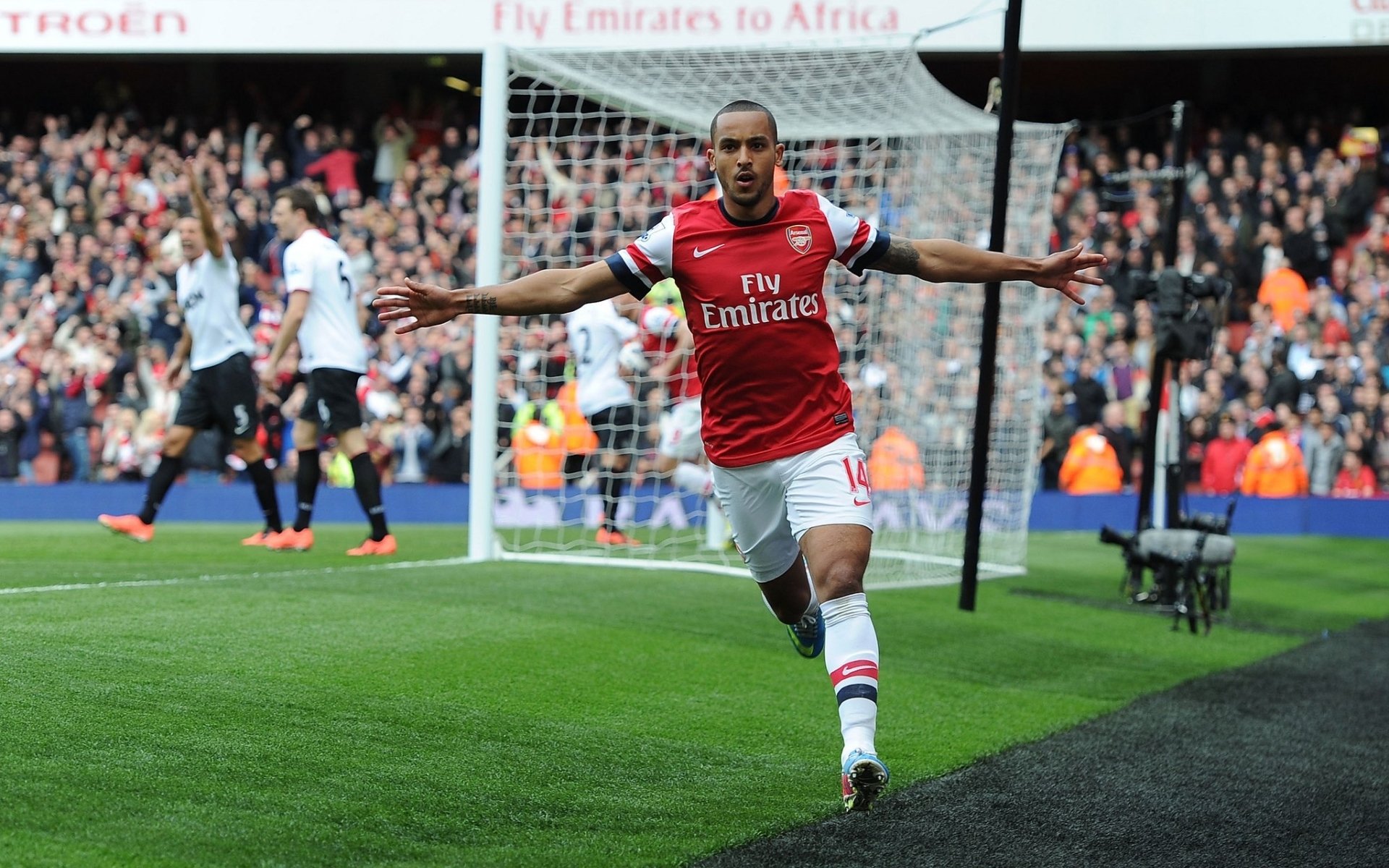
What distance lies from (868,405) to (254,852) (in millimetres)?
8913

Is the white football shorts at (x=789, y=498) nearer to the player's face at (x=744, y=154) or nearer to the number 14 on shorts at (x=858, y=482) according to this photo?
the number 14 on shorts at (x=858, y=482)

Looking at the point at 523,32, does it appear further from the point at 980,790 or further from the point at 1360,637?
the point at 980,790

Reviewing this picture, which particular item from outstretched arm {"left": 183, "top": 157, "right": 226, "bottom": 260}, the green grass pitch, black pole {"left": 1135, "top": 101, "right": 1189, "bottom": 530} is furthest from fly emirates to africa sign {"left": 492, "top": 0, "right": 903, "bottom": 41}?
the green grass pitch

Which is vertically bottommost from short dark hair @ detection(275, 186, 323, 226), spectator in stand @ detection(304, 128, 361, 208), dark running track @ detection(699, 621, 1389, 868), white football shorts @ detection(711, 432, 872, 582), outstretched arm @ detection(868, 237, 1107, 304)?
dark running track @ detection(699, 621, 1389, 868)

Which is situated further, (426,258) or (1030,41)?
(1030,41)

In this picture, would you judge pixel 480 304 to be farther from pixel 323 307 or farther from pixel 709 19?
pixel 709 19

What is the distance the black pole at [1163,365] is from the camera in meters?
11.7

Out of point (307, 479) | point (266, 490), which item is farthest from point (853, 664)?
point (266, 490)

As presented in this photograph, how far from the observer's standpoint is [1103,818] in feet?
15.9

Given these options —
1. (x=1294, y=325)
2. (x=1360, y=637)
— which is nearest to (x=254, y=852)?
(x=1360, y=637)

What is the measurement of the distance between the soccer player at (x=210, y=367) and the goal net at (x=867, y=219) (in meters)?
1.96

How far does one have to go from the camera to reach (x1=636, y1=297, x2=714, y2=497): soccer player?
11.8 metres

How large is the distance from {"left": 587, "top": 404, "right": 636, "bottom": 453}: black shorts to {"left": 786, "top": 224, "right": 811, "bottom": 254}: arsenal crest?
7.10 metres

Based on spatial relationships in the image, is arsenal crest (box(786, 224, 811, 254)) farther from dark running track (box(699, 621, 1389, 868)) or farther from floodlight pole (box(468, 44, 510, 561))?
floodlight pole (box(468, 44, 510, 561))
